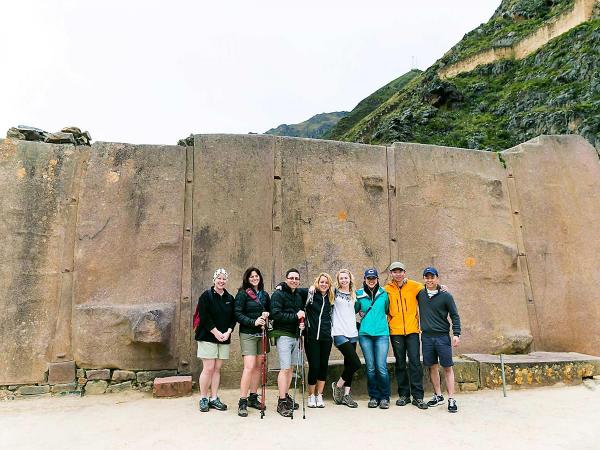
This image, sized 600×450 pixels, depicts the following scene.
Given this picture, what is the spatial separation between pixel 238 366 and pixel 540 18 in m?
54.9


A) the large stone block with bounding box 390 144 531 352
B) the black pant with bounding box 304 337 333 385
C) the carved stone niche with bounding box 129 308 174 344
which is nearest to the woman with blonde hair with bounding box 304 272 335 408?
the black pant with bounding box 304 337 333 385

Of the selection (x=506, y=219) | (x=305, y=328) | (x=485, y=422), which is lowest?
(x=485, y=422)

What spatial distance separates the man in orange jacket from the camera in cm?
557

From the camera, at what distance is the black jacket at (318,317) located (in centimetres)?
537

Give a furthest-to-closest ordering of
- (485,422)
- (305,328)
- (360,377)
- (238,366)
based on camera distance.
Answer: (238,366), (360,377), (305,328), (485,422)

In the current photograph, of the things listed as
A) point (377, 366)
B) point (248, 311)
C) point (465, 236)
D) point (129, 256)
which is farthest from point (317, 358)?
point (465, 236)

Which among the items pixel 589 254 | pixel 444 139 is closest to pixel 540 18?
pixel 444 139

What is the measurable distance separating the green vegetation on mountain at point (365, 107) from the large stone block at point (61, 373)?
5504cm

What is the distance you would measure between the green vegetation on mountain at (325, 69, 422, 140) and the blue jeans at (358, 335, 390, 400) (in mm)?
55072

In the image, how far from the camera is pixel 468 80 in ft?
152

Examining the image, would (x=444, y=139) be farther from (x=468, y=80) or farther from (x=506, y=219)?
(x=506, y=219)

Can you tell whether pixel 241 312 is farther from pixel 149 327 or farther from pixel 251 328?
pixel 149 327

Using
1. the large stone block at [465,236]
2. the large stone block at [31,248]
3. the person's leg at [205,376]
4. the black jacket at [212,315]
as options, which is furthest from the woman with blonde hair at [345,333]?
the large stone block at [31,248]

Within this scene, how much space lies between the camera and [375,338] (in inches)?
219
